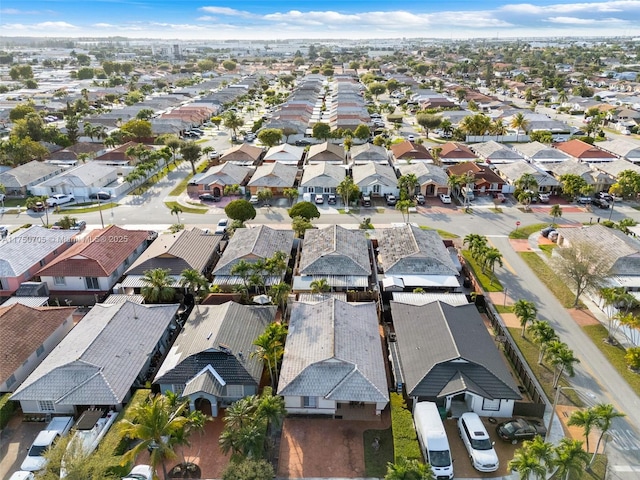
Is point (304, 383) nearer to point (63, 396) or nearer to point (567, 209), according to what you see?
point (63, 396)

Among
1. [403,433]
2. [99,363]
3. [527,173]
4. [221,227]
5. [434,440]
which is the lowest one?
[403,433]

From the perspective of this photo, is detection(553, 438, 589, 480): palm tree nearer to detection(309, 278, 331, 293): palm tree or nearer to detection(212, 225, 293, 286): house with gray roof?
detection(309, 278, 331, 293): palm tree

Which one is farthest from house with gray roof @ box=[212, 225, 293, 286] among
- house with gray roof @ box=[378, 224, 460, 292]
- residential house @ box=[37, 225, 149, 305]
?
residential house @ box=[37, 225, 149, 305]

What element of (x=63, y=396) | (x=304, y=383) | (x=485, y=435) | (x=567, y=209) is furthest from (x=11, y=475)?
(x=567, y=209)

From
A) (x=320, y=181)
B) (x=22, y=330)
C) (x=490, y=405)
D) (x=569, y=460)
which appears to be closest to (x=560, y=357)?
(x=490, y=405)

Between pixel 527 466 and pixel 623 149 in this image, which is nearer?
pixel 527 466

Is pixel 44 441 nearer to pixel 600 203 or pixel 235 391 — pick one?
pixel 235 391
